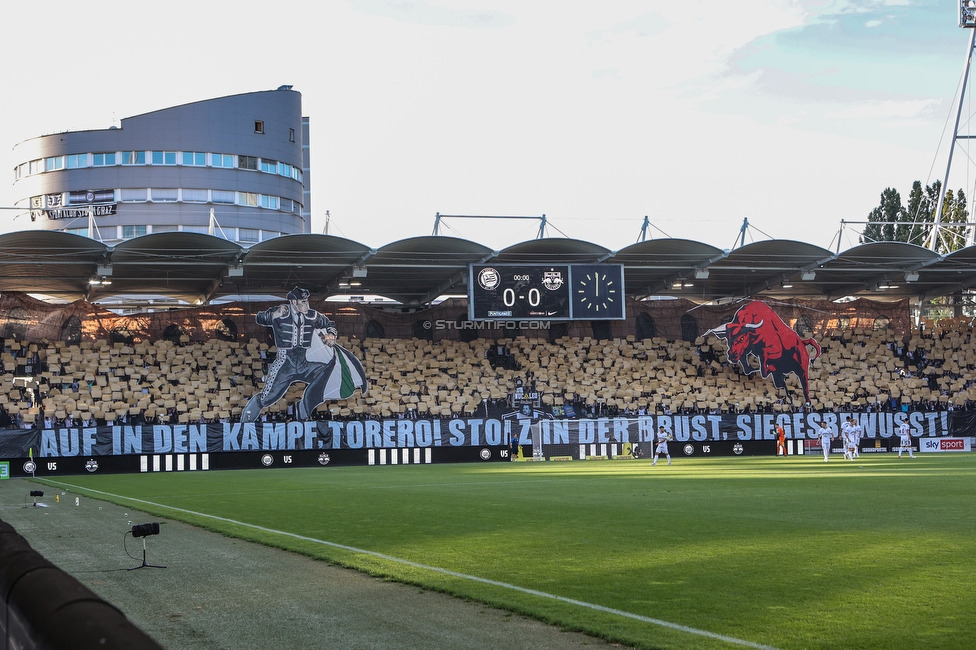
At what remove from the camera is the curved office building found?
317 feet

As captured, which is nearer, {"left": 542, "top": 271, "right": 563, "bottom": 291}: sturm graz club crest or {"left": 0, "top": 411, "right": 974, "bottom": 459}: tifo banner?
{"left": 0, "top": 411, "right": 974, "bottom": 459}: tifo banner

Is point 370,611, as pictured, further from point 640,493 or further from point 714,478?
point 714,478

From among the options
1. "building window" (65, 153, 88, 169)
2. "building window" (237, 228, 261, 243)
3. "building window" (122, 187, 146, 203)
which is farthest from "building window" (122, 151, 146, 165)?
"building window" (237, 228, 261, 243)

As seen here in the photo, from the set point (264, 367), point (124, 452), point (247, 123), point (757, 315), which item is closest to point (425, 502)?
point (124, 452)

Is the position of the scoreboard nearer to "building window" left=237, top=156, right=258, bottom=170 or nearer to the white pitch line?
the white pitch line

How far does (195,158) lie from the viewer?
323ft

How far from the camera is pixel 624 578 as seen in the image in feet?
36.9

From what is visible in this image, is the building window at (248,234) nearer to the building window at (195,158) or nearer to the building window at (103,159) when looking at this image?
the building window at (195,158)

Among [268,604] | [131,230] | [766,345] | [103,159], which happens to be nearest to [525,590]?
[268,604]

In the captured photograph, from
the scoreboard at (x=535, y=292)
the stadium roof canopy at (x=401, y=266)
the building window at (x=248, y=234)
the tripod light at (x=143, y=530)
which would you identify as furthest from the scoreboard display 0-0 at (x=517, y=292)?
the building window at (x=248, y=234)

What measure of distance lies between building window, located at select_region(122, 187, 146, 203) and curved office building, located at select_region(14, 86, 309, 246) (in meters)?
0.10

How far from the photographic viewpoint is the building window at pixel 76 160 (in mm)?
97750

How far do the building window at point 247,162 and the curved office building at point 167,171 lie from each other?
10 cm

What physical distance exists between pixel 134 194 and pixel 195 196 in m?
5.58
